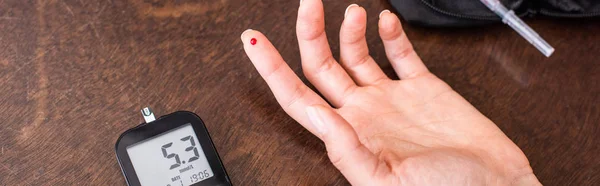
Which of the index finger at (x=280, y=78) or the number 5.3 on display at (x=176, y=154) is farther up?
the index finger at (x=280, y=78)

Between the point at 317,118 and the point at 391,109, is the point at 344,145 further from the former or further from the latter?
the point at 391,109

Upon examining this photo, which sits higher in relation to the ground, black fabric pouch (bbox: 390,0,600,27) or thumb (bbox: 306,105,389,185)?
black fabric pouch (bbox: 390,0,600,27)

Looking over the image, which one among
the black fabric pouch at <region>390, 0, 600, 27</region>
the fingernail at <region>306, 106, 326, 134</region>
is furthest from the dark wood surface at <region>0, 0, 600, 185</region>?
the fingernail at <region>306, 106, 326, 134</region>

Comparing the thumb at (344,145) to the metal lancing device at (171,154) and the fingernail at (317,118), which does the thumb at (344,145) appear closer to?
the fingernail at (317,118)

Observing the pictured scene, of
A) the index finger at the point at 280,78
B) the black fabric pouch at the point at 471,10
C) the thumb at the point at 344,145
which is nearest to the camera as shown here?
the thumb at the point at 344,145

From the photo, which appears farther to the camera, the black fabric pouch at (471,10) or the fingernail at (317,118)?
the black fabric pouch at (471,10)

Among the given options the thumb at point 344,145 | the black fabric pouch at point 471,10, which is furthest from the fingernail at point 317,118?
the black fabric pouch at point 471,10

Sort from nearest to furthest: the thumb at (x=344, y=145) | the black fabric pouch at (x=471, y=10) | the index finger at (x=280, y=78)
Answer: the thumb at (x=344, y=145)
the index finger at (x=280, y=78)
the black fabric pouch at (x=471, y=10)

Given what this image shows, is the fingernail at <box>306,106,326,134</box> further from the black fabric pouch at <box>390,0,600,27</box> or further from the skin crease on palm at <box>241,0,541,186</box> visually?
the black fabric pouch at <box>390,0,600,27</box>
